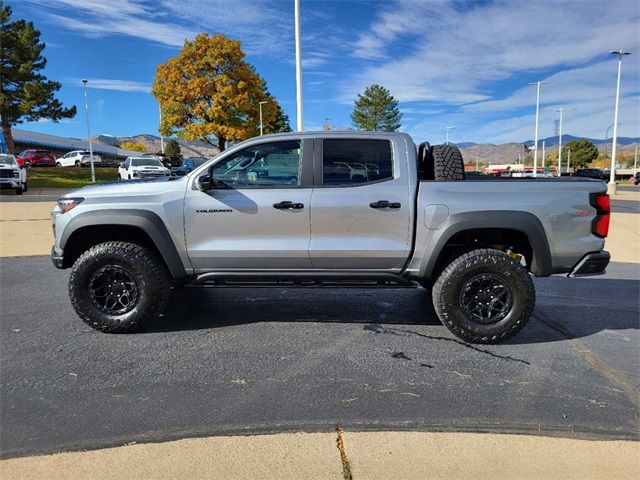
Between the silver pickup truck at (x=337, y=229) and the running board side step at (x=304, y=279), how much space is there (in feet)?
0.04

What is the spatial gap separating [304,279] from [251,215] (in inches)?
30.1

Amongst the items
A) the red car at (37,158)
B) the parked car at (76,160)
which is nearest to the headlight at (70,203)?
the red car at (37,158)

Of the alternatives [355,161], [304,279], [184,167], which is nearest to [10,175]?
[184,167]

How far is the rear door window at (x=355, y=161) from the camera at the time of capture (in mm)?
4477

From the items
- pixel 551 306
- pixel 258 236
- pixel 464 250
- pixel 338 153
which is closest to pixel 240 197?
pixel 258 236

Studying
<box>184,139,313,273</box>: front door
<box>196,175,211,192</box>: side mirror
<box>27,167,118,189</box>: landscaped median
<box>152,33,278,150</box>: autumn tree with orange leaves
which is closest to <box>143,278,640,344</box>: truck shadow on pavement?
<box>184,139,313,273</box>: front door

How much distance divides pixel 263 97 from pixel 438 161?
3832 centimetres

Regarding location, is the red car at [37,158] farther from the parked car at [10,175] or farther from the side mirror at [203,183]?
the side mirror at [203,183]

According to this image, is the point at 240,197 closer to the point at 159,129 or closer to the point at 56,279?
the point at 56,279

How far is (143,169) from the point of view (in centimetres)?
2700

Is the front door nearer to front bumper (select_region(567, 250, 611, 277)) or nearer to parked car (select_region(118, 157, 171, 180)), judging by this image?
front bumper (select_region(567, 250, 611, 277))

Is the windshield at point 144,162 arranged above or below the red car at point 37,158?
below

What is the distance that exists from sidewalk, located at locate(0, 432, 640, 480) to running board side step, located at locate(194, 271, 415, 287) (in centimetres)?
179

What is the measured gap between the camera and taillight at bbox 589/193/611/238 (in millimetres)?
4254
